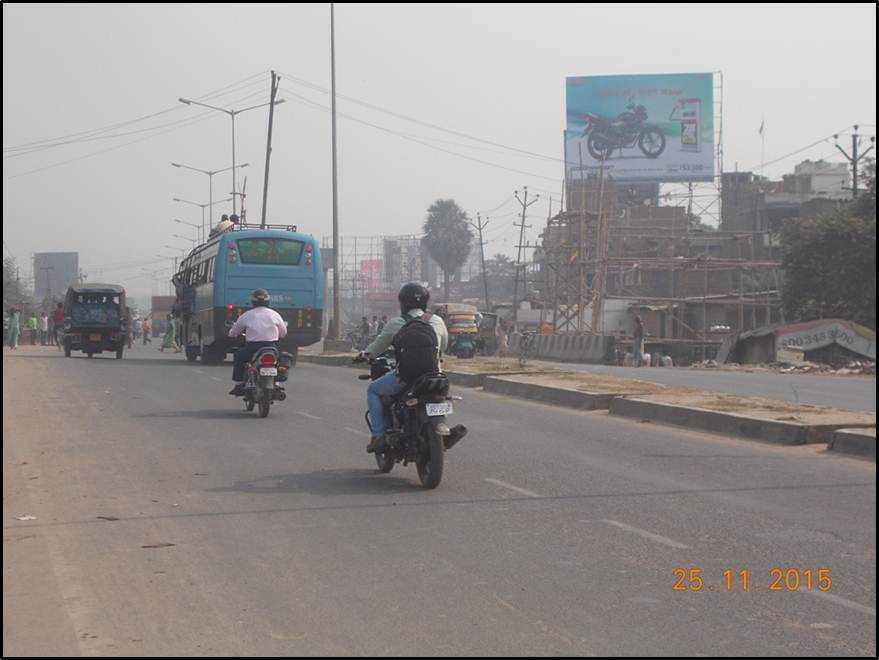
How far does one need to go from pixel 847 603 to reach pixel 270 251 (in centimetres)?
2613

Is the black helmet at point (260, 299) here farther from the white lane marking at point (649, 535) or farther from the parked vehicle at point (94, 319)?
the parked vehicle at point (94, 319)

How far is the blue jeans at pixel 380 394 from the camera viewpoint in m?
9.98

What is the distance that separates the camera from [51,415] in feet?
52.6

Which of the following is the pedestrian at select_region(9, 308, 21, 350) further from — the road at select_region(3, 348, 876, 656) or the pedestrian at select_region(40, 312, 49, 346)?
the road at select_region(3, 348, 876, 656)

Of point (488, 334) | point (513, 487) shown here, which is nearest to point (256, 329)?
point (513, 487)

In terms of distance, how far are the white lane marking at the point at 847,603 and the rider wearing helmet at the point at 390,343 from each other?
14.2 feet

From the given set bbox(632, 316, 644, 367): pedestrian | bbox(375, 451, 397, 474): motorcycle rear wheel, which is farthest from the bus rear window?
bbox(375, 451, 397, 474): motorcycle rear wheel

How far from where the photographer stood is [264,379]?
1546 centimetres

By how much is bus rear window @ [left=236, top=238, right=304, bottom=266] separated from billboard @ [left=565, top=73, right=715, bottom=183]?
34614 millimetres

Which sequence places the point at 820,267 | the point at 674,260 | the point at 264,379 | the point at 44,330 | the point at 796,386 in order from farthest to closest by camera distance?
the point at 44,330 → the point at 674,260 → the point at 820,267 → the point at 796,386 → the point at 264,379

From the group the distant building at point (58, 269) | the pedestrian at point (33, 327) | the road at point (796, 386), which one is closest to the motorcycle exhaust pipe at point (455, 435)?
the road at point (796, 386)

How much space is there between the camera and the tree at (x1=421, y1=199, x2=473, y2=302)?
10331 cm

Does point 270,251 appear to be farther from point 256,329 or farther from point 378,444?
point 378,444

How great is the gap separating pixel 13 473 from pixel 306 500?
3.27 m
